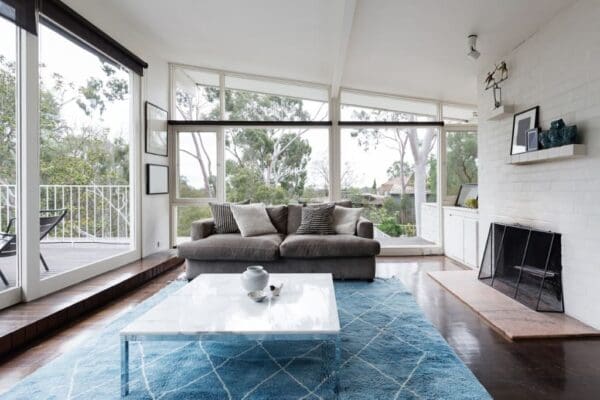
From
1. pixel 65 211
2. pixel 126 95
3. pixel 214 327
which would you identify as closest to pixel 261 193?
pixel 126 95

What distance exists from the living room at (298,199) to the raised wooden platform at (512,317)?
26 mm

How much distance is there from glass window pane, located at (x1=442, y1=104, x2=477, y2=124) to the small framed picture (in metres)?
2.16

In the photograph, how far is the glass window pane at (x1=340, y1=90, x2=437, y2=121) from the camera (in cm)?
502

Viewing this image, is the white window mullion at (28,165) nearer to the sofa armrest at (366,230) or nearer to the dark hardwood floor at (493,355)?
the dark hardwood floor at (493,355)

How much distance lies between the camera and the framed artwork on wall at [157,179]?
4301 mm

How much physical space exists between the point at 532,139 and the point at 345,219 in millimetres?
1970

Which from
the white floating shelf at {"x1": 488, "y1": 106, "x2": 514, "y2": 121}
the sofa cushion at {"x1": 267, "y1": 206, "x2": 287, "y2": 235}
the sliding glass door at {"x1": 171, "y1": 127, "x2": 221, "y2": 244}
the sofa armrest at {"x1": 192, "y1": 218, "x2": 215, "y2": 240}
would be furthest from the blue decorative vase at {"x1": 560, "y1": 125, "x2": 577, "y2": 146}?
the sliding glass door at {"x1": 171, "y1": 127, "x2": 221, "y2": 244}

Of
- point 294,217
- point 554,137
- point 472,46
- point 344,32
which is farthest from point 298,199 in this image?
point 554,137

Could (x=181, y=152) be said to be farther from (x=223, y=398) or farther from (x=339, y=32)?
(x=223, y=398)

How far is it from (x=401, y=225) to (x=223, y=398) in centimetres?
403

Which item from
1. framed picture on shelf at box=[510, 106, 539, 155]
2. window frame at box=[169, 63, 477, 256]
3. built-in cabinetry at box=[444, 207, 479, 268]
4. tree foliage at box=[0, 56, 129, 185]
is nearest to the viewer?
tree foliage at box=[0, 56, 129, 185]

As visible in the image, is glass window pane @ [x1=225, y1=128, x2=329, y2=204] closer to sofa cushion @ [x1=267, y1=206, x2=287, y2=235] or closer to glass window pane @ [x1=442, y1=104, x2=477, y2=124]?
sofa cushion @ [x1=267, y1=206, x2=287, y2=235]

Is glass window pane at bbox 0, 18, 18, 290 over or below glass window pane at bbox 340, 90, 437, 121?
below

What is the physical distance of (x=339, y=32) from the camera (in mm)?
3229
